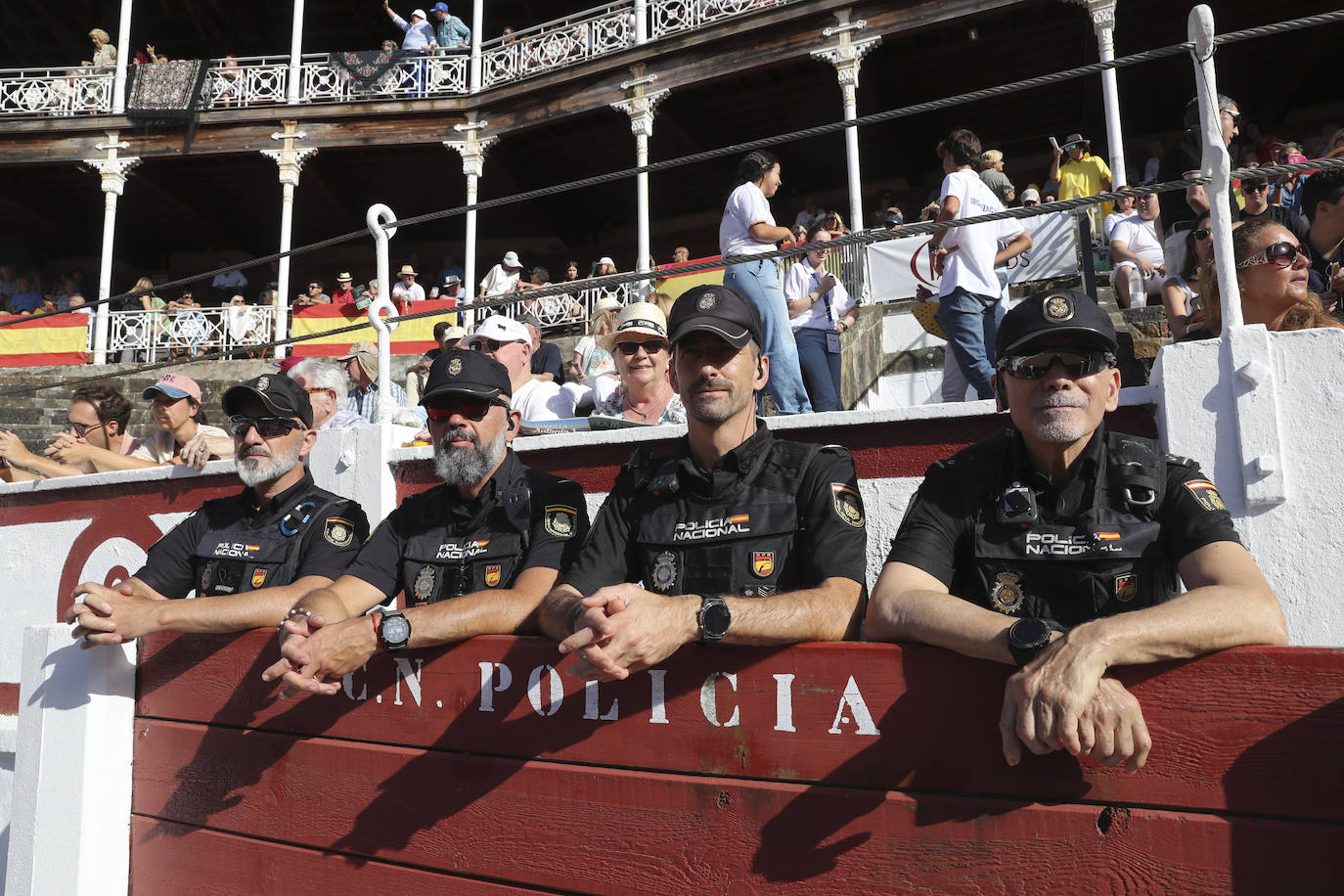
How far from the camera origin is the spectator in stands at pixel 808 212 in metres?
14.0

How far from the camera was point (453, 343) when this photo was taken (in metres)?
6.11

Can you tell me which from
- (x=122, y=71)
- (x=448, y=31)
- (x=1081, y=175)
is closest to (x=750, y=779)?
(x=1081, y=175)

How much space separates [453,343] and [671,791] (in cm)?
471

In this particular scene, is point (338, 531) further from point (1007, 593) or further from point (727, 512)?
point (1007, 593)

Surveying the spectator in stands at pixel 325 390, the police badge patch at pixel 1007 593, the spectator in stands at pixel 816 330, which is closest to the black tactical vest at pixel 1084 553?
the police badge patch at pixel 1007 593

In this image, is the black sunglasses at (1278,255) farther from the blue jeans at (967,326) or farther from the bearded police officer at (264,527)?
the bearded police officer at (264,527)

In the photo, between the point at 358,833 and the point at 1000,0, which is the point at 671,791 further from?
the point at 1000,0

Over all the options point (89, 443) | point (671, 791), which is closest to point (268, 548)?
point (671, 791)

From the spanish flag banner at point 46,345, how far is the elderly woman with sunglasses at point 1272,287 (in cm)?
1662

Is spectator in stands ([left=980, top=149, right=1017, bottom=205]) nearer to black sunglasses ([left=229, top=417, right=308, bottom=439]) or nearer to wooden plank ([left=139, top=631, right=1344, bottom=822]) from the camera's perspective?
black sunglasses ([left=229, top=417, right=308, bottom=439])

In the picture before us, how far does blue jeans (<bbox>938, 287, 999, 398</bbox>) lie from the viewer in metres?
4.64

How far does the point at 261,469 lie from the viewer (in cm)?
361

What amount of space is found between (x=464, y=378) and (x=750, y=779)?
1818 millimetres

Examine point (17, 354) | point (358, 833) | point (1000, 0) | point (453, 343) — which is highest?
point (1000, 0)
